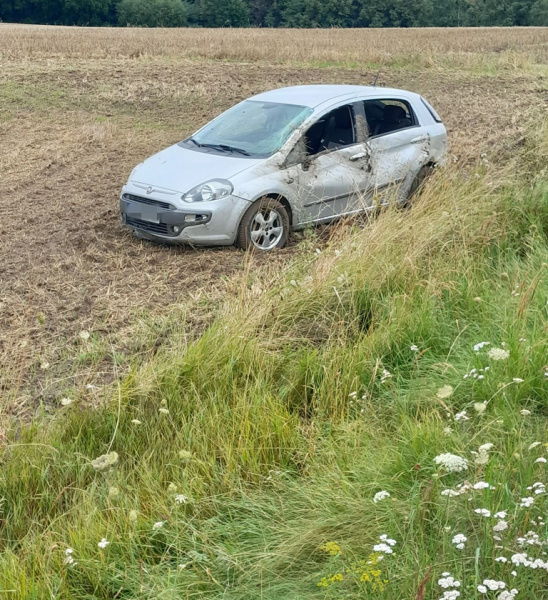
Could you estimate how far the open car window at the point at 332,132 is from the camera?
8328mm

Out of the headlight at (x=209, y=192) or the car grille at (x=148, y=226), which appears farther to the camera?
the car grille at (x=148, y=226)

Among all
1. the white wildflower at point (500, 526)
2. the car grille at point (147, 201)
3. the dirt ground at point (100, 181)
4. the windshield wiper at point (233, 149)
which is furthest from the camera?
the windshield wiper at point (233, 149)

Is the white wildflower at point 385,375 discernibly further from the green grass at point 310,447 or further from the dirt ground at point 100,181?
the dirt ground at point 100,181

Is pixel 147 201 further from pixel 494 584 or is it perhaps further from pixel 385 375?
pixel 494 584

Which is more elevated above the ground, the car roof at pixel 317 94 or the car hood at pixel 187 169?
the car roof at pixel 317 94

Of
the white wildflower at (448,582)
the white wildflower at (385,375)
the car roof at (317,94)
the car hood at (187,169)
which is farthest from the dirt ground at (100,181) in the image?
the white wildflower at (448,582)

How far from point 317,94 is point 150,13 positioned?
254 feet

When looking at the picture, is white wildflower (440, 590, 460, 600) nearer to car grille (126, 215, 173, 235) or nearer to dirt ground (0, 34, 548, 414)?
dirt ground (0, 34, 548, 414)

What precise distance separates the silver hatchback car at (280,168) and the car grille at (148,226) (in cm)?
1

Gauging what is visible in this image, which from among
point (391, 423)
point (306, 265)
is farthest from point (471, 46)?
point (391, 423)

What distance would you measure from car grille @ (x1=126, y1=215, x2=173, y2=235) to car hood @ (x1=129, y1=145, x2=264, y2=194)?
40cm

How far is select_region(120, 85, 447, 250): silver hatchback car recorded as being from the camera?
303 inches

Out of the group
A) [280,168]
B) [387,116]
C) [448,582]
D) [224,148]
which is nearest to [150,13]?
[387,116]

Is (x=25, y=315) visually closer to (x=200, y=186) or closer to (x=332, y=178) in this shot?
(x=200, y=186)
